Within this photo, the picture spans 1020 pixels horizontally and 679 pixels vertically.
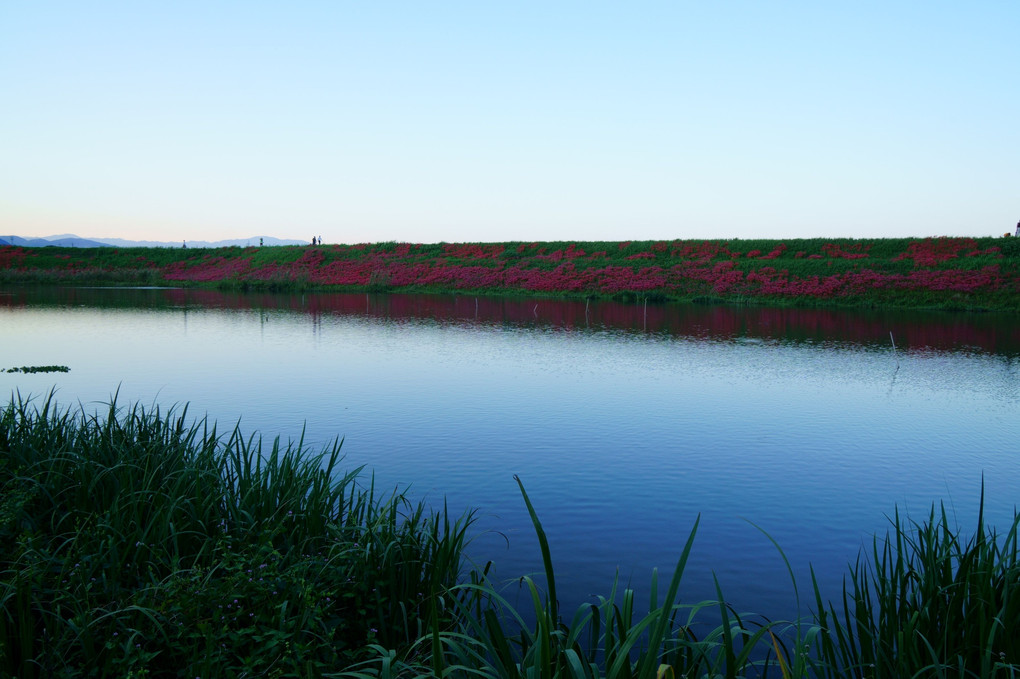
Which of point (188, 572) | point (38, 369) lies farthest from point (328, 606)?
point (38, 369)

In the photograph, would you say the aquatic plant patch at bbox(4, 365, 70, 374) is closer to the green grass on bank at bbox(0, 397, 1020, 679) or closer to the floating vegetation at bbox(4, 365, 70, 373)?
the floating vegetation at bbox(4, 365, 70, 373)

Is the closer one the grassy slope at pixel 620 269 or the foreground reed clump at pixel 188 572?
the foreground reed clump at pixel 188 572

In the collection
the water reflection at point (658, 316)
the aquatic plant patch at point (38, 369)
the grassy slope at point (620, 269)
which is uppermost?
the grassy slope at point (620, 269)

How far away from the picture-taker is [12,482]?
23.5ft

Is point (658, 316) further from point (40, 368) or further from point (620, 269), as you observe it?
point (40, 368)

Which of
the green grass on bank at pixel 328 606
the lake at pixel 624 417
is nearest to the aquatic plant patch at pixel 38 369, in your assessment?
the lake at pixel 624 417

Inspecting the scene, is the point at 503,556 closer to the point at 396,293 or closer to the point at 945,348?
the point at 945,348

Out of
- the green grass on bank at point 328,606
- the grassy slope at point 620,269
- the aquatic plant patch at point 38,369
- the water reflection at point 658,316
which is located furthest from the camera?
the grassy slope at point 620,269

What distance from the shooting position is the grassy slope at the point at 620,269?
49281mm

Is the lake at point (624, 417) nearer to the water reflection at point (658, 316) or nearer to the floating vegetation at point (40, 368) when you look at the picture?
the floating vegetation at point (40, 368)

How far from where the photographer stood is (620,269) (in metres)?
59.2

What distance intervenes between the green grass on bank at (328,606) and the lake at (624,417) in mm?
1478

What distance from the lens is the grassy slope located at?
49281mm

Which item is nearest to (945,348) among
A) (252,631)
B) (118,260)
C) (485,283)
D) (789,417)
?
(789,417)
